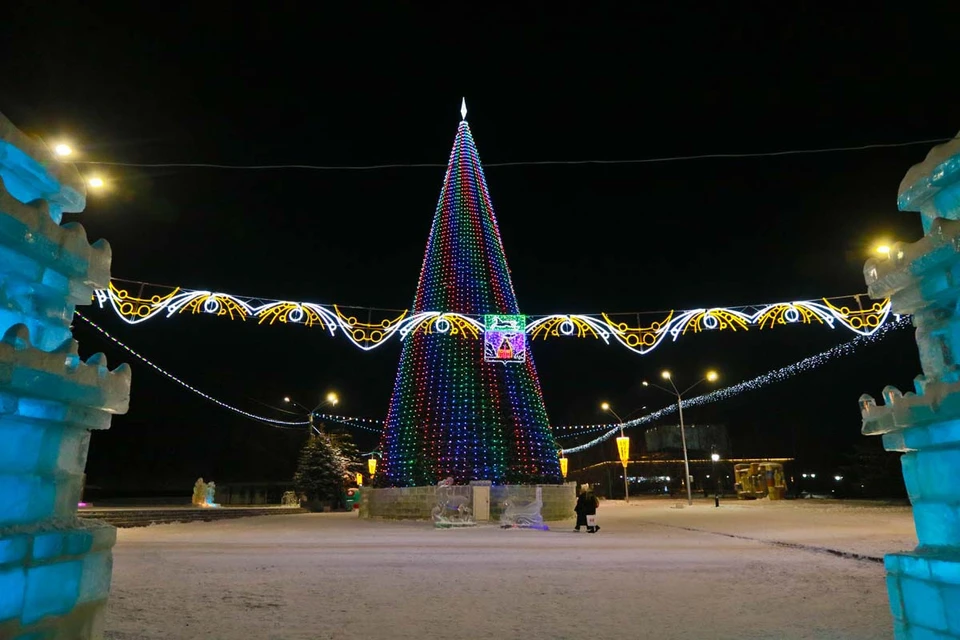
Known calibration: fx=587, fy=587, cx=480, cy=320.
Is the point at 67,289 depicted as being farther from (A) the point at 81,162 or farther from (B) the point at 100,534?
(A) the point at 81,162

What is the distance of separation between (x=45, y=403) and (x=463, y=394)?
1678cm

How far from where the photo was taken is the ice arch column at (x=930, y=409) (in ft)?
10.6

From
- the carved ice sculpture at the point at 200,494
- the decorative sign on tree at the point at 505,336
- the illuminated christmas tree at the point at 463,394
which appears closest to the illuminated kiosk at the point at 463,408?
the illuminated christmas tree at the point at 463,394

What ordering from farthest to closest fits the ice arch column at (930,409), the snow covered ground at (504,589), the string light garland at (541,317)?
1. the string light garland at (541,317)
2. the snow covered ground at (504,589)
3. the ice arch column at (930,409)

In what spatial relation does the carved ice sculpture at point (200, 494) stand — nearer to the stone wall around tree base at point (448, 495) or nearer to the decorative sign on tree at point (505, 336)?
the stone wall around tree base at point (448, 495)

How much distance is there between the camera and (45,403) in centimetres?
328

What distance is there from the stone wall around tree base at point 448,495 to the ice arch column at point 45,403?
15310 millimetres

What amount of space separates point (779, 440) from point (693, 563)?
5249 cm

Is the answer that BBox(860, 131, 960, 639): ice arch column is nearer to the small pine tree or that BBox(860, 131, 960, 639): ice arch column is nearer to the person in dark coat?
the person in dark coat

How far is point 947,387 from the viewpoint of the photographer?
3.21m

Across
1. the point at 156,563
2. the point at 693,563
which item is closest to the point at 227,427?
the point at 156,563

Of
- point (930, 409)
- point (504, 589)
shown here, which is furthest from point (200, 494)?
point (930, 409)

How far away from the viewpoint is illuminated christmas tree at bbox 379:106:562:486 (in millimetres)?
19656

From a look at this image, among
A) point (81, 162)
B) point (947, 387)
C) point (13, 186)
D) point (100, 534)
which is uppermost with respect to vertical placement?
point (81, 162)
